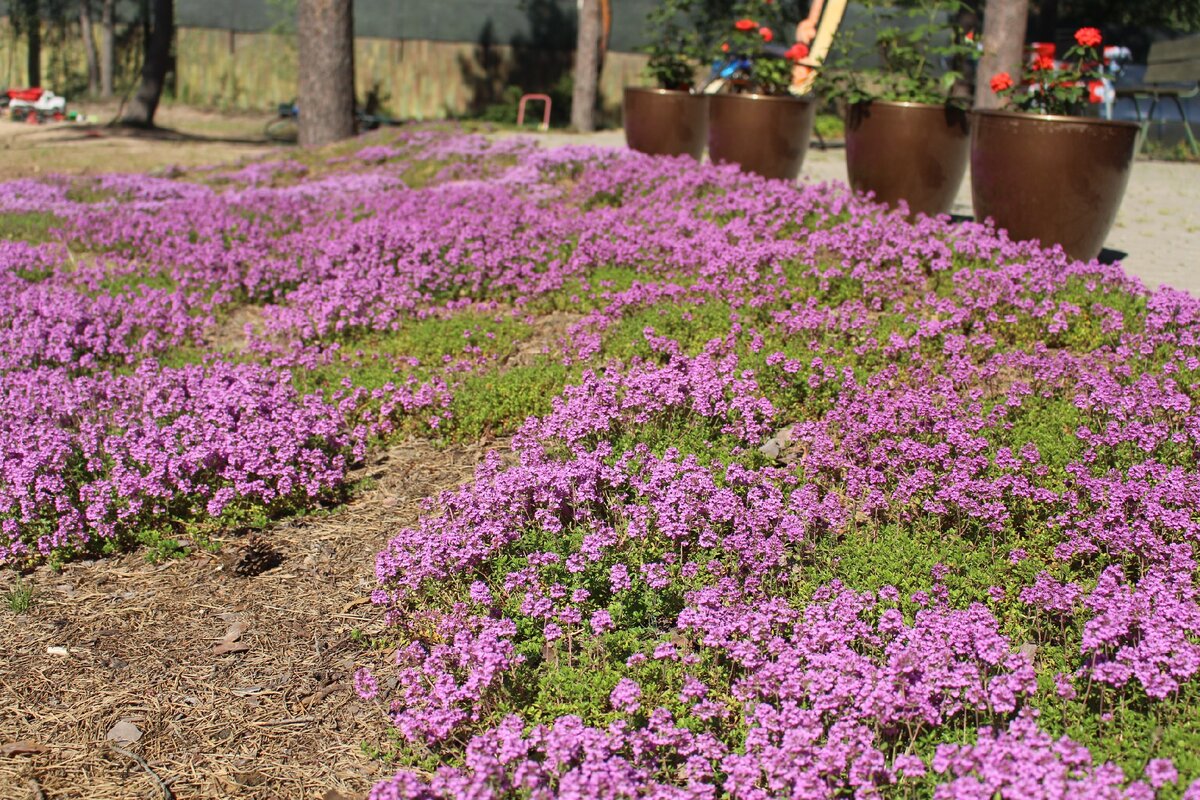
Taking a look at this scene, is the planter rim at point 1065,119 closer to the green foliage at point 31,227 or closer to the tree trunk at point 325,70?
the green foliage at point 31,227

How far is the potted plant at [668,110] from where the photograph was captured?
1619 cm

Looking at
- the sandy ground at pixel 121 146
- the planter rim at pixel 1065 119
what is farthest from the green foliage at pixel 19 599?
the sandy ground at pixel 121 146

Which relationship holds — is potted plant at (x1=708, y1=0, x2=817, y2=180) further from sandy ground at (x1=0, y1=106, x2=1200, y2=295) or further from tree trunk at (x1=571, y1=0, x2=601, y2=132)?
tree trunk at (x1=571, y1=0, x2=601, y2=132)

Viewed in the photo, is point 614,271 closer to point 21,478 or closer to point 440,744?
point 21,478

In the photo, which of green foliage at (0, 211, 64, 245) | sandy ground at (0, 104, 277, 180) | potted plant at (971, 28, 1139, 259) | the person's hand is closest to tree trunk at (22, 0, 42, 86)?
sandy ground at (0, 104, 277, 180)

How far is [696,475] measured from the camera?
494 centimetres

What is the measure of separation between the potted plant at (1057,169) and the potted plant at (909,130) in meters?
1.17

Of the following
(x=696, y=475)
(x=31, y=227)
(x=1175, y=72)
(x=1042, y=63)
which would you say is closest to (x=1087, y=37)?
(x=1042, y=63)

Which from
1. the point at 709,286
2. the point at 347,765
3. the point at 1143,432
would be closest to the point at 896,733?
the point at 347,765

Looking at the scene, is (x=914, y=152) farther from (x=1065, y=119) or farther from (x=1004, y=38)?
(x=1004, y=38)

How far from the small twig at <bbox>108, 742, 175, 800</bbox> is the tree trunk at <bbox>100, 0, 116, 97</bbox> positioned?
34485 mm

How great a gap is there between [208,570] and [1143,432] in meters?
4.59

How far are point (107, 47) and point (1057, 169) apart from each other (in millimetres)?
32493

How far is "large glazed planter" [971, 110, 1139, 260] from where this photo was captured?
29.2 ft
